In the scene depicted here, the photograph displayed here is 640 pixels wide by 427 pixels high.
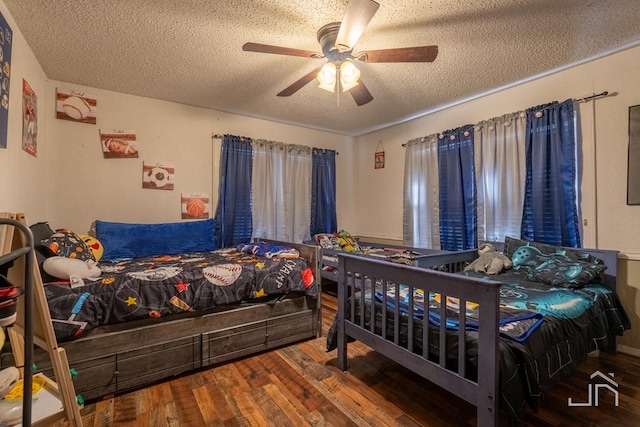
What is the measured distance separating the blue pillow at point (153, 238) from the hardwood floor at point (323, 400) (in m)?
1.42

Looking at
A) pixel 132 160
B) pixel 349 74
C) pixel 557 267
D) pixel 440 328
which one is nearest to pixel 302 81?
pixel 349 74

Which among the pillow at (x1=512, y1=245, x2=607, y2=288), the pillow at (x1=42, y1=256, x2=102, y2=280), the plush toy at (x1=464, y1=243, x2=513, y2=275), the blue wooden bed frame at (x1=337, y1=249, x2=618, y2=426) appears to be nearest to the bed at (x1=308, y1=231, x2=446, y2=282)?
the plush toy at (x1=464, y1=243, x2=513, y2=275)

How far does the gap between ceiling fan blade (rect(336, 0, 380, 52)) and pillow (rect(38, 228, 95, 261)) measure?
2.17m

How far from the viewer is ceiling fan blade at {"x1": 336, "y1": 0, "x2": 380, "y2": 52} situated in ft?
4.62

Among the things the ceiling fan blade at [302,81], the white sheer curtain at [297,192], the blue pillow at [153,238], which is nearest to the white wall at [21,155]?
the blue pillow at [153,238]

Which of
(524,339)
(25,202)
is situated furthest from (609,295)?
(25,202)

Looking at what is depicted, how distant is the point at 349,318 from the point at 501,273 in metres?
1.47

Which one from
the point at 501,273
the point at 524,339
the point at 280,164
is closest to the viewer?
the point at 524,339

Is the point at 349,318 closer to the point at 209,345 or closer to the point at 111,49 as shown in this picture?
the point at 209,345

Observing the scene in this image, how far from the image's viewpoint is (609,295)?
2.09 m

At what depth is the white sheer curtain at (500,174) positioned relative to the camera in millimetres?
2867

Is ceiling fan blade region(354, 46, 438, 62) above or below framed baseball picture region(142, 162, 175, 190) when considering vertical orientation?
above

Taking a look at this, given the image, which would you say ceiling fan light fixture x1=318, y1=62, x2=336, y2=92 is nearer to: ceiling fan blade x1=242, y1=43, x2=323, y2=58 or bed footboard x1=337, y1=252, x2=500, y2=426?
ceiling fan blade x1=242, y1=43, x2=323, y2=58

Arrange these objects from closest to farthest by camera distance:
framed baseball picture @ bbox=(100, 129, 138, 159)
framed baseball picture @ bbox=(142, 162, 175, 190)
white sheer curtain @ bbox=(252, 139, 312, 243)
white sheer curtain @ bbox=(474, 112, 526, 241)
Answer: white sheer curtain @ bbox=(474, 112, 526, 241), framed baseball picture @ bbox=(100, 129, 138, 159), framed baseball picture @ bbox=(142, 162, 175, 190), white sheer curtain @ bbox=(252, 139, 312, 243)
